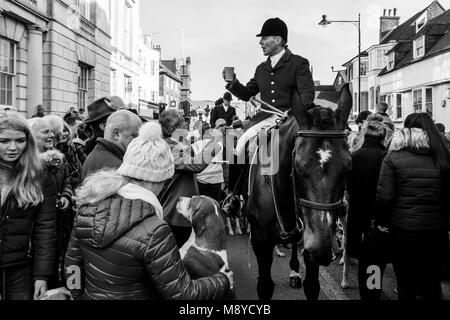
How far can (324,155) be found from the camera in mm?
3283

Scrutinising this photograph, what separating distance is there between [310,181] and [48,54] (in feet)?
49.3

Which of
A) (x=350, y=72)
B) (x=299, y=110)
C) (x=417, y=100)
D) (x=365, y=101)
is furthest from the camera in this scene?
(x=350, y=72)

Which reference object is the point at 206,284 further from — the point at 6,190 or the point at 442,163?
the point at 442,163

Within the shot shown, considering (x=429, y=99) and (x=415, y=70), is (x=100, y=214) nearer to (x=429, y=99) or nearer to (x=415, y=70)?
(x=429, y=99)

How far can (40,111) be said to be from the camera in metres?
10.0

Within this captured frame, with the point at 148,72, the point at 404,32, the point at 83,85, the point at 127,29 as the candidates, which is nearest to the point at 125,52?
the point at 127,29

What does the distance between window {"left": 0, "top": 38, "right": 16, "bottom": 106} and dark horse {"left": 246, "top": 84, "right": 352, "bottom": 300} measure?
39.2 feet

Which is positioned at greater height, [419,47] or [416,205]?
[419,47]

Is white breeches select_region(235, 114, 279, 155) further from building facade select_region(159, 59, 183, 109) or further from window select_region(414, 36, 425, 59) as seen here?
building facade select_region(159, 59, 183, 109)

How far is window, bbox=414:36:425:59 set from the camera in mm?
31598

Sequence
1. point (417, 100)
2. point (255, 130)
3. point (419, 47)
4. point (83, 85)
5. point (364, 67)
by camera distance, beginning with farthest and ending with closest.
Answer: point (364, 67) < point (419, 47) < point (417, 100) < point (83, 85) < point (255, 130)

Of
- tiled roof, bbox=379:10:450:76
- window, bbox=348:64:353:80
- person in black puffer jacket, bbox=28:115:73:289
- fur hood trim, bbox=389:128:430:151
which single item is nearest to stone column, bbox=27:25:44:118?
person in black puffer jacket, bbox=28:115:73:289
